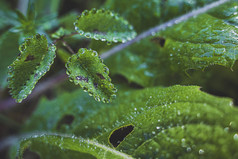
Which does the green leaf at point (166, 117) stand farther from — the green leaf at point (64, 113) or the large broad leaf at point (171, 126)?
the green leaf at point (64, 113)

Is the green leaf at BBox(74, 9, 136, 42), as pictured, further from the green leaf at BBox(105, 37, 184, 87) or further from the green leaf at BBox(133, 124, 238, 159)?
the green leaf at BBox(133, 124, 238, 159)

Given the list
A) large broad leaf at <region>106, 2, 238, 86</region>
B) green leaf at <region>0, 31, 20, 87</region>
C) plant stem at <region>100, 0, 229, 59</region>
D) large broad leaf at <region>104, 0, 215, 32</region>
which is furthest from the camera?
green leaf at <region>0, 31, 20, 87</region>

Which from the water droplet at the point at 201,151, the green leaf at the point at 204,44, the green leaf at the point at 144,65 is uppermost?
the green leaf at the point at 204,44

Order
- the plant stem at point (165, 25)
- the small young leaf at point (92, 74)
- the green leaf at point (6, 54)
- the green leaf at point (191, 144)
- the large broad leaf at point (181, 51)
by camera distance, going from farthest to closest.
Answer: the green leaf at point (6, 54) → the plant stem at point (165, 25) → the large broad leaf at point (181, 51) → the small young leaf at point (92, 74) → the green leaf at point (191, 144)

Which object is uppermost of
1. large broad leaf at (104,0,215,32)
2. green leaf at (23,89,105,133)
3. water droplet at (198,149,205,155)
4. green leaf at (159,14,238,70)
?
large broad leaf at (104,0,215,32)

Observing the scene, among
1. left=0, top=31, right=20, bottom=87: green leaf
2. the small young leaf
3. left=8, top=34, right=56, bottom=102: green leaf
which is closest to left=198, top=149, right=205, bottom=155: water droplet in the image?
the small young leaf

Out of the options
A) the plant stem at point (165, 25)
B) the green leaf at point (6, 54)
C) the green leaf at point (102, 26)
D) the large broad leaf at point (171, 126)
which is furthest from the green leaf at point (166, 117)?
the green leaf at point (6, 54)

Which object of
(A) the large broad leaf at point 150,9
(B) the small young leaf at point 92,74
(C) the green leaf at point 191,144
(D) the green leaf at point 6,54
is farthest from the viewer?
(D) the green leaf at point 6,54
